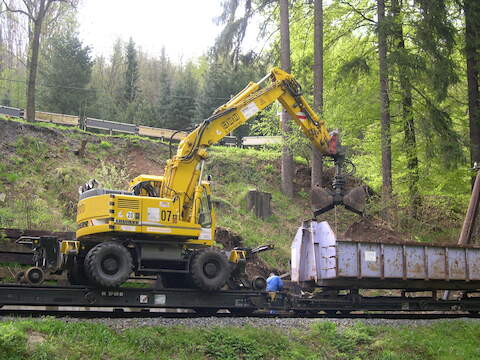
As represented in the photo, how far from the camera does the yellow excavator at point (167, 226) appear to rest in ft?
37.9

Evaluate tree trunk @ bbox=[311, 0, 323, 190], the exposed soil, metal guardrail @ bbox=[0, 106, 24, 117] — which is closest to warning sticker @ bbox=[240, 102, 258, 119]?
tree trunk @ bbox=[311, 0, 323, 190]

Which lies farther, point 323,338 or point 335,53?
point 335,53

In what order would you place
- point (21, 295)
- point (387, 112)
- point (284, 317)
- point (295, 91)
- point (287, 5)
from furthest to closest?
1. point (287, 5)
2. point (387, 112)
3. point (295, 91)
4. point (284, 317)
5. point (21, 295)

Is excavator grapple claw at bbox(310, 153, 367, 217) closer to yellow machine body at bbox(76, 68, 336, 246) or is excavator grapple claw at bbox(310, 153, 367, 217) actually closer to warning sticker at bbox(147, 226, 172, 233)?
yellow machine body at bbox(76, 68, 336, 246)

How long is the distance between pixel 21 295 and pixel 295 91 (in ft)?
27.3

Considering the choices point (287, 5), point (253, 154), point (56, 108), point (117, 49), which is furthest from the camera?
point (117, 49)

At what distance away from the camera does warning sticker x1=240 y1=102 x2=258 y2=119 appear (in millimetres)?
13670

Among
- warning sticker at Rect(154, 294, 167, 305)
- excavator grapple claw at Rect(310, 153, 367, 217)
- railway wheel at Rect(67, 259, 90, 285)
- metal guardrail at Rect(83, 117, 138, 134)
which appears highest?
metal guardrail at Rect(83, 117, 138, 134)

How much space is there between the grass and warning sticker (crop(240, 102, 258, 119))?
5.42m

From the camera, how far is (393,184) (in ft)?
76.8

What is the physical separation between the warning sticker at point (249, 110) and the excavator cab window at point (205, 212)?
2.29m

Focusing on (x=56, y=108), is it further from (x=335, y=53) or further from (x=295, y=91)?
(x=295, y=91)

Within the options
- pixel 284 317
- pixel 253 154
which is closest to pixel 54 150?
pixel 253 154

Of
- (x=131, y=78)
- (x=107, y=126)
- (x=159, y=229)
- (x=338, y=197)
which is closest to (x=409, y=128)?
(x=338, y=197)
